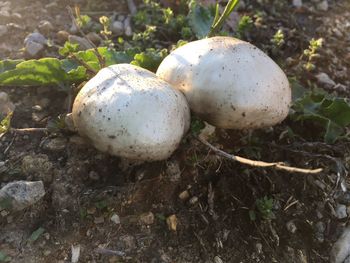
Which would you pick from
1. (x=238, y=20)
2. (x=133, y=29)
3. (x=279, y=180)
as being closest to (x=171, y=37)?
(x=133, y=29)

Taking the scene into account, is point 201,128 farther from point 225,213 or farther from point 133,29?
point 133,29

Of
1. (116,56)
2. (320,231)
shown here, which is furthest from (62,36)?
(320,231)

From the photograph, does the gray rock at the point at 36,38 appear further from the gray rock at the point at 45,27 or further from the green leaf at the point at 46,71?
the green leaf at the point at 46,71

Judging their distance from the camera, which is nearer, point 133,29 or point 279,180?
point 279,180

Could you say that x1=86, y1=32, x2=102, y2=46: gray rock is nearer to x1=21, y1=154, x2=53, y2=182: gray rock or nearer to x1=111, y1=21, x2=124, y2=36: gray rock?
x1=111, y1=21, x2=124, y2=36: gray rock

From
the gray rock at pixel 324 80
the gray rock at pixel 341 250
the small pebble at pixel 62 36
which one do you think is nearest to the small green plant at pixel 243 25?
the gray rock at pixel 324 80

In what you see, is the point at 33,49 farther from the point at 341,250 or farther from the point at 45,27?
the point at 341,250
